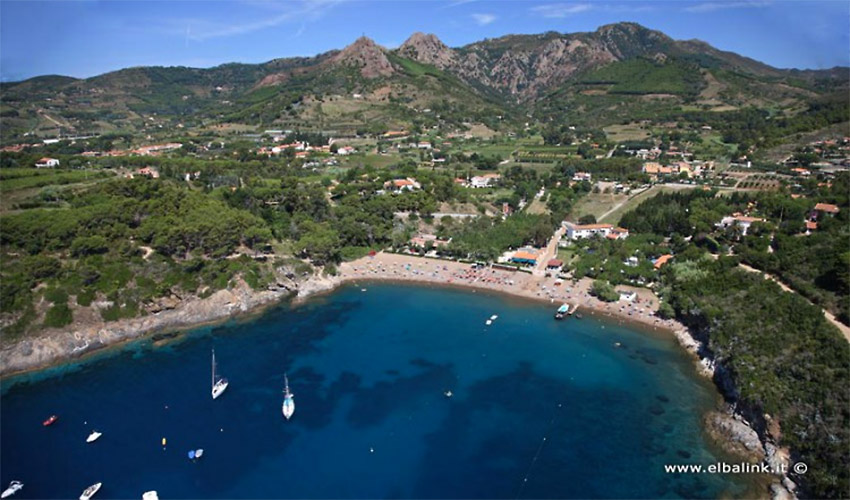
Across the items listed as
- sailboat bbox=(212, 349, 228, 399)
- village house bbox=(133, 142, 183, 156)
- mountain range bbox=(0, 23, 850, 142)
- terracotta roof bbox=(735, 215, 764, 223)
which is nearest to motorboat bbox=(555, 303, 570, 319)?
terracotta roof bbox=(735, 215, 764, 223)

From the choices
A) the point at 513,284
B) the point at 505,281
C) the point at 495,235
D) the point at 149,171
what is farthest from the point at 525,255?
the point at 149,171

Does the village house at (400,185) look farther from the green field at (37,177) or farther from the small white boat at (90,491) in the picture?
the small white boat at (90,491)

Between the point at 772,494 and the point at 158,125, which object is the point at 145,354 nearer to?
the point at 772,494

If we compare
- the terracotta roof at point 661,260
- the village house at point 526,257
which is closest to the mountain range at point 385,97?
the village house at point 526,257

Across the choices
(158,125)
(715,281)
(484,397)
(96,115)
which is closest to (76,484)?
(484,397)

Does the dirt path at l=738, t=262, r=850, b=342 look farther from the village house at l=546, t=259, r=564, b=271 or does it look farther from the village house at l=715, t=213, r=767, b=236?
the village house at l=546, t=259, r=564, b=271

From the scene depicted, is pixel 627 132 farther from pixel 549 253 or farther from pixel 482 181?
pixel 549 253
